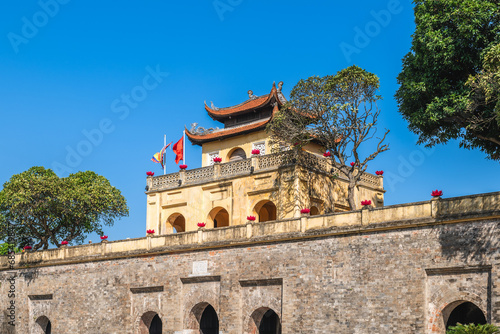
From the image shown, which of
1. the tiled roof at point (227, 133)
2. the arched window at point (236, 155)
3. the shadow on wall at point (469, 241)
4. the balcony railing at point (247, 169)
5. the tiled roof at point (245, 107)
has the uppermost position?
the tiled roof at point (245, 107)

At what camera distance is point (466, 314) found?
23.6m

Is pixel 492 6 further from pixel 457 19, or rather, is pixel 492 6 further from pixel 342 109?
Answer: pixel 342 109

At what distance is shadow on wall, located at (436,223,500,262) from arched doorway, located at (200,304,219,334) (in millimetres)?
11550

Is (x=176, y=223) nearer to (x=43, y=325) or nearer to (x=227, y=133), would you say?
(x=227, y=133)

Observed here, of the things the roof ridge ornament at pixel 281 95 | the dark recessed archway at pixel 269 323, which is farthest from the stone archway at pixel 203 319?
the roof ridge ornament at pixel 281 95

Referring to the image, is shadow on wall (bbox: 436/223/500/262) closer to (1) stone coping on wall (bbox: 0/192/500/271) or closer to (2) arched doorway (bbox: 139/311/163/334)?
(1) stone coping on wall (bbox: 0/192/500/271)

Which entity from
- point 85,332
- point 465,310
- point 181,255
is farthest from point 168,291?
point 465,310

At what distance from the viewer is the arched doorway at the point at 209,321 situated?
98.4 feet

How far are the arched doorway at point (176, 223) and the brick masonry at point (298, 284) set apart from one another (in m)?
3.85

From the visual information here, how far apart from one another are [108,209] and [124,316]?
863 centimetres

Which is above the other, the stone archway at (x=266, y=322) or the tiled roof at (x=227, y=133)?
the tiled roof at (x=227, y=133)

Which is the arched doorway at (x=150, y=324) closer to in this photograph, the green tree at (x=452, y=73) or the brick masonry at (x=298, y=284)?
the brick masonry at (x=298, y=284)

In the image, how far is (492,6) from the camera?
75.3 feet

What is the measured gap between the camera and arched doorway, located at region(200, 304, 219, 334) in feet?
98.4
